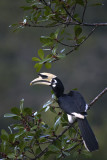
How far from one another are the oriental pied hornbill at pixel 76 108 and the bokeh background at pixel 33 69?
3.63 metres

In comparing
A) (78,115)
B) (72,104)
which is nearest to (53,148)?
(78,115)

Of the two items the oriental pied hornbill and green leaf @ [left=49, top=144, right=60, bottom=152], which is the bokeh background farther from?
green leaf @ [left=49, top=144, right=60, bottom=152]

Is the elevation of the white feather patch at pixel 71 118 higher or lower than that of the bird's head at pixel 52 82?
lower

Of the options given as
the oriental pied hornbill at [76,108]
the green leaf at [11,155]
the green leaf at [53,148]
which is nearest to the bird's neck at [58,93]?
the oriental pied hornbill at [76,108]

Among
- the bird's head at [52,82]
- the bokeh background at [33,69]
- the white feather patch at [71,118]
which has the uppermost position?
the bird's head at [52,82]

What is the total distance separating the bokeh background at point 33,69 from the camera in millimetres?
6075

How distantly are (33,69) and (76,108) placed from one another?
14.9ft

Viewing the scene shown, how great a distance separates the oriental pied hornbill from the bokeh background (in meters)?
3.63

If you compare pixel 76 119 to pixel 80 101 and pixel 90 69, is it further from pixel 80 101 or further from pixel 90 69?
pixel 90 69

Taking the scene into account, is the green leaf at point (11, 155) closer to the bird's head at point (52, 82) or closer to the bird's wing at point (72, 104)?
the bird's wing at point (72, 104)

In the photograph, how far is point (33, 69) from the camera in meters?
6.25

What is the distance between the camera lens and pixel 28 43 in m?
6.88

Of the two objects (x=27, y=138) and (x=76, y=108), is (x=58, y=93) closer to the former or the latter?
(x=76, y=108)

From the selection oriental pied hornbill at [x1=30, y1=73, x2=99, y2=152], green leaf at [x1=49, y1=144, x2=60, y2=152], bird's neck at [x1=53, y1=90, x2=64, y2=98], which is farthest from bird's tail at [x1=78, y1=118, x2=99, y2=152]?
bird's neck at [x1=53, y1=90, x2=64, y2=98]
